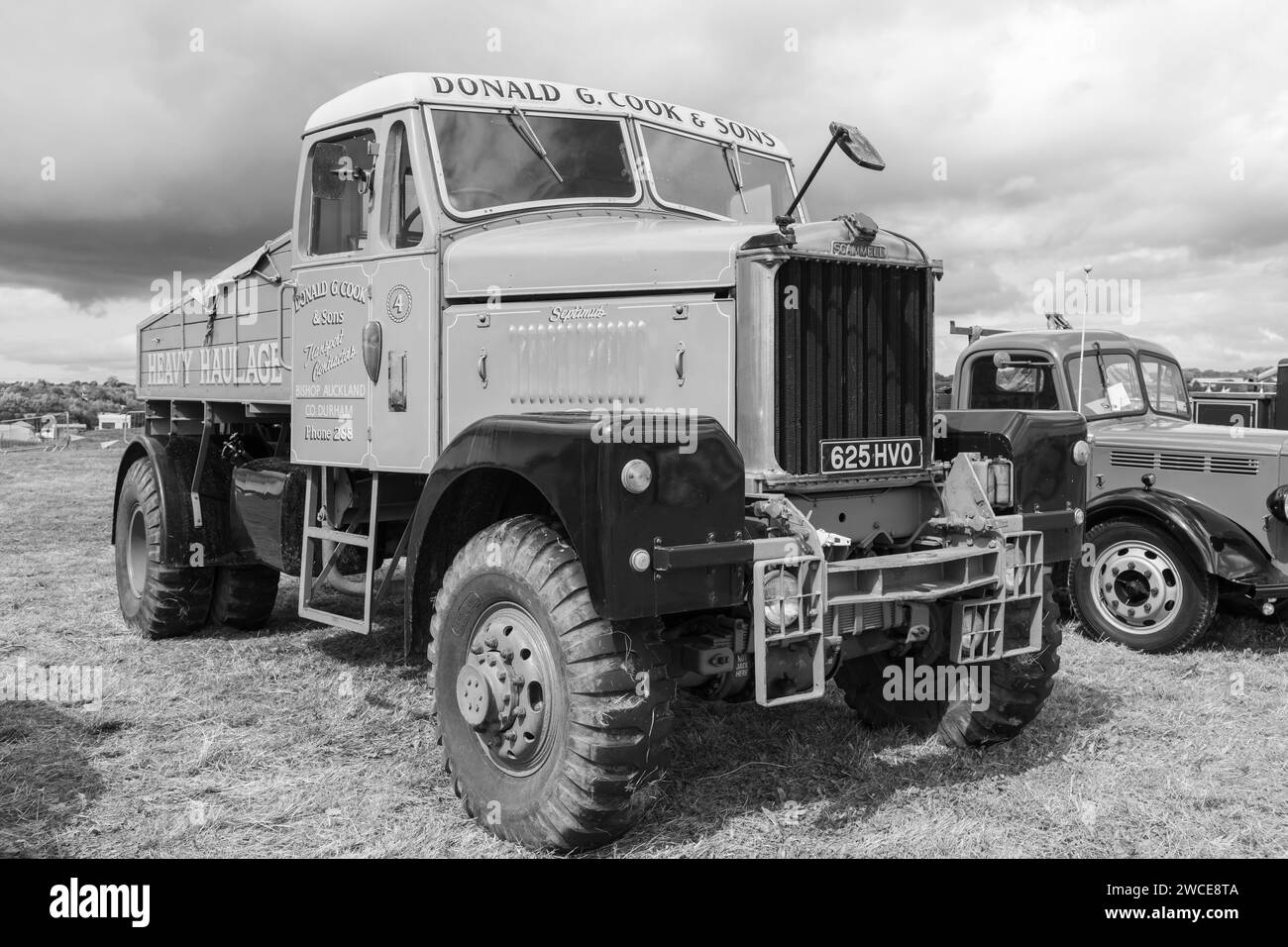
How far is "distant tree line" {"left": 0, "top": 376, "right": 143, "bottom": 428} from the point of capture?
3666 centimetres

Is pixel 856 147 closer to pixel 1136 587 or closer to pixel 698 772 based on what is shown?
pixel 698 772

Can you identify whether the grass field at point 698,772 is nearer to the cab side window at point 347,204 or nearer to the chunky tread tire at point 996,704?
the chunky tread tire at point 996,704

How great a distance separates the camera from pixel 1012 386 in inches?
346

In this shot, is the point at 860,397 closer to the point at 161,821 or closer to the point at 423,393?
the point at 423,393

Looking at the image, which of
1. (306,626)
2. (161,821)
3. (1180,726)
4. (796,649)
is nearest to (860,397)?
(796,649)

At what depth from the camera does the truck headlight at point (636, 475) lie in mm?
3504

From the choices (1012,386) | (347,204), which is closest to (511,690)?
(347,204)

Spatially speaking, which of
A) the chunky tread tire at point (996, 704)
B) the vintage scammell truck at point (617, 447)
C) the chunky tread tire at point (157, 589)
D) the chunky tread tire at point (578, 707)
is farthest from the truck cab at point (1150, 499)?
the chunky tread tire at point (157, 589)

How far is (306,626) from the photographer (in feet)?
26.4

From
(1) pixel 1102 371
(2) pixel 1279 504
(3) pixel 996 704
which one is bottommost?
(3) pixel 996 704

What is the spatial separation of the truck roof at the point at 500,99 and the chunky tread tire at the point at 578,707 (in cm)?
227

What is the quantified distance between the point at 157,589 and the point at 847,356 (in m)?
5.11

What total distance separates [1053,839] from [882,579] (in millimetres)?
1161

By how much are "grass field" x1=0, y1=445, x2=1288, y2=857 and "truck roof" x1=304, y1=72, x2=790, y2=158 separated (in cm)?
296
